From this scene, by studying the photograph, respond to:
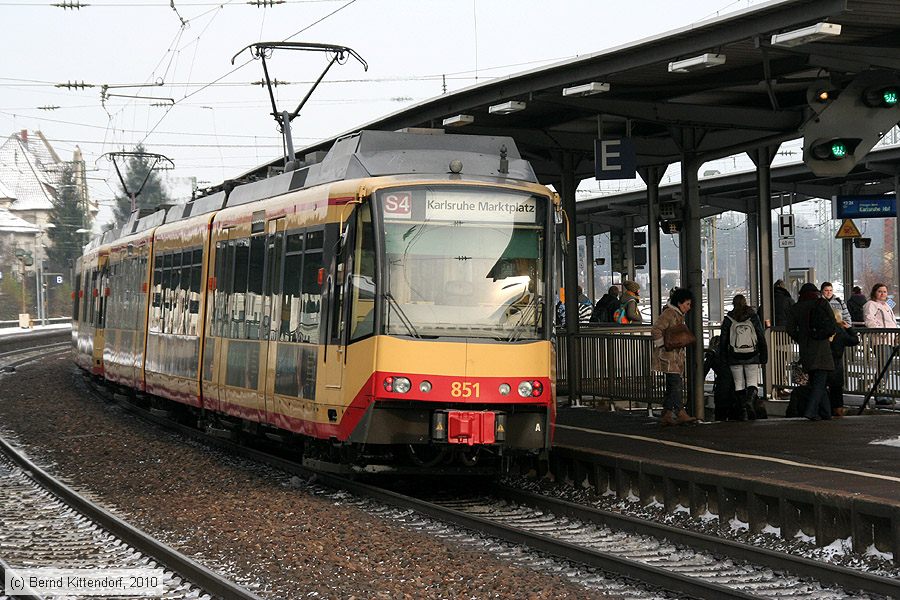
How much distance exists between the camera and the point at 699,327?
18.3 m

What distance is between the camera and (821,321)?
16484 millimetres

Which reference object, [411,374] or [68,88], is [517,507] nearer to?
[411,374]

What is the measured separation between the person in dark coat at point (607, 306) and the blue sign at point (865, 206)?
15.3ft

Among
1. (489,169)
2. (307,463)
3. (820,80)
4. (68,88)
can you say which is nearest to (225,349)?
(307,463)

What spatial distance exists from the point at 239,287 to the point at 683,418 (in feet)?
18.5

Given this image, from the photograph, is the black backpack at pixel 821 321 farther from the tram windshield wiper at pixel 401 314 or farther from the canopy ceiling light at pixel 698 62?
the tram windshield wiper at pixel 401 314

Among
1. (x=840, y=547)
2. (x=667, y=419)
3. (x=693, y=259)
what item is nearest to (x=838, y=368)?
(x=693, y=259)

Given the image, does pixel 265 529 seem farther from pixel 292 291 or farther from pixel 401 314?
pixel 292 291

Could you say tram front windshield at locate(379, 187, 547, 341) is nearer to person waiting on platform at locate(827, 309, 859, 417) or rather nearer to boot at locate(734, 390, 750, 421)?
boot at locate(734, 390, 750, 421)

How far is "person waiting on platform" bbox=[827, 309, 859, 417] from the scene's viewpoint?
1797cm

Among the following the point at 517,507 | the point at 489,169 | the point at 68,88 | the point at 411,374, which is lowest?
the point at 517,507

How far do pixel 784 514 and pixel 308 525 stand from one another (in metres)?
3.80

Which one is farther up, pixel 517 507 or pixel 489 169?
pixel 489 169

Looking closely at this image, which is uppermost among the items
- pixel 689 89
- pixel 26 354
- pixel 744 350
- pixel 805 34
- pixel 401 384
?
pixel 689 89
